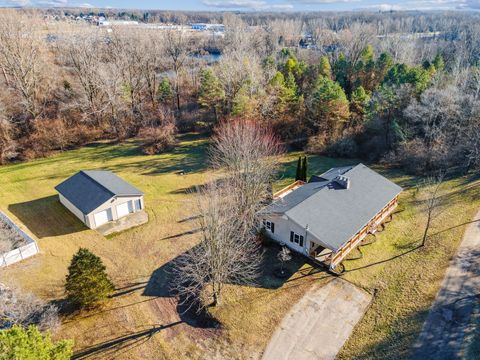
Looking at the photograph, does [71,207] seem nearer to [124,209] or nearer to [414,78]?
[124,209]

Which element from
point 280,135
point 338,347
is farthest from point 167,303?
point 280,135

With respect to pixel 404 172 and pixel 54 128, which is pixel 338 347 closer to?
pixel 404 172

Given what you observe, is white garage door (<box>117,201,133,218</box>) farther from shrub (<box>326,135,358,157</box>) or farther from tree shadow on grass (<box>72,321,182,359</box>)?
shrub (<box>326,135,358,157</box>)

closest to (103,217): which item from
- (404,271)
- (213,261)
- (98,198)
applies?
(98,198)

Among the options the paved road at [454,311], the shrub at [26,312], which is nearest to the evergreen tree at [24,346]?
the shrub at [26,312]

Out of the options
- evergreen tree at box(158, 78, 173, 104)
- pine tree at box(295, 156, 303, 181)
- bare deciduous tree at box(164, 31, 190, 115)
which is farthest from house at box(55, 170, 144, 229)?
evergreen tree at box(158, 78, 173, 104)
